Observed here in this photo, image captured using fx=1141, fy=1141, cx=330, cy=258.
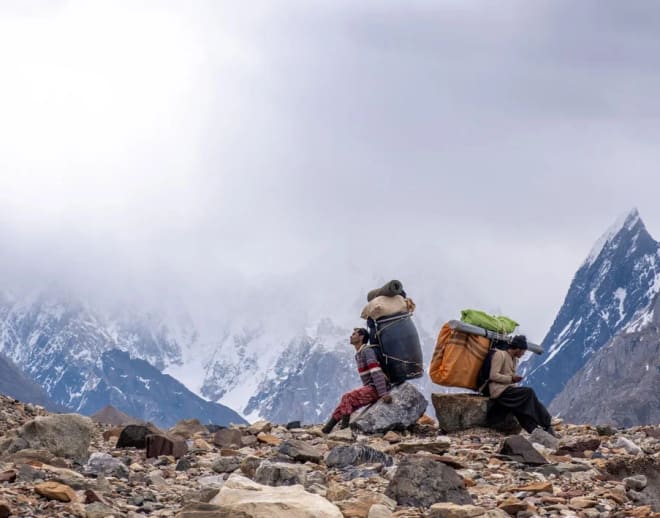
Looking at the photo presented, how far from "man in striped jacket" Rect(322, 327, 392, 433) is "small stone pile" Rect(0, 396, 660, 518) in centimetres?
131

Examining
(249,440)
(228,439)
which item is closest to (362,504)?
(228,439)

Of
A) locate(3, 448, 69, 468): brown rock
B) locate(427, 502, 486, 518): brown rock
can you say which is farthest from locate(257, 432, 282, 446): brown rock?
locate(427, 502, 486, 518): brown rock

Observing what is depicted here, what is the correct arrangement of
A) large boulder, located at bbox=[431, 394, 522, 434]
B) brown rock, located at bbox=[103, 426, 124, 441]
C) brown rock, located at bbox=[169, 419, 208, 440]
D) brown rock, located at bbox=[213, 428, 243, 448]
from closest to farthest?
brown rock, located at bbox=[213, 428, 243, 448], brown rock, located at bbox=[103, 426, 124, 441], large boulder, located at bbox=[431, 394, 522, 434], brown rock, located at bbox=[169, 419, 208, 440]

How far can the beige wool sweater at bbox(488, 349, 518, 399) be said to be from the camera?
68.5ft

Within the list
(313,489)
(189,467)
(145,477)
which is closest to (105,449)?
(189,467)

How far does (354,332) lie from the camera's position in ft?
74.9

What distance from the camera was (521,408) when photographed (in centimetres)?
2064

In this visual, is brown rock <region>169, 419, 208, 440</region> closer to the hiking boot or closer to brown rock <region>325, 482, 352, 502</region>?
the hiking boot

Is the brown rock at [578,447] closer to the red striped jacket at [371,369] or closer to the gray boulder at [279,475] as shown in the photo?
the red striped jacket at [371,369]

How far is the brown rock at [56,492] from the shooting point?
37.4ft

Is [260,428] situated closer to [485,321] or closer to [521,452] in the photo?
[485,321]

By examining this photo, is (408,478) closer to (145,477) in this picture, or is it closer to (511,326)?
(145,477)

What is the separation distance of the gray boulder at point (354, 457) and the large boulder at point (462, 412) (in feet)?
16.3

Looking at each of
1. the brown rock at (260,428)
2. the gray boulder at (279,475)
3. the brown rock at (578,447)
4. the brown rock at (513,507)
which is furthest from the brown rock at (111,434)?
the brown rock at (513,507)
